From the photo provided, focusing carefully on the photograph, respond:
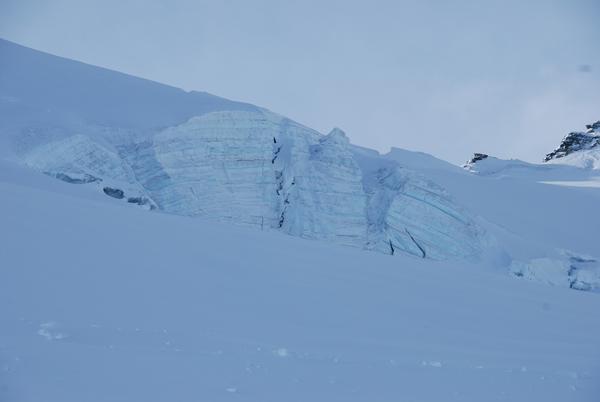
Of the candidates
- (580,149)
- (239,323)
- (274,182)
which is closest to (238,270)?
(239,323)

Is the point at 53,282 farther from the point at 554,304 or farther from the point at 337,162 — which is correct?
the point at 337,162

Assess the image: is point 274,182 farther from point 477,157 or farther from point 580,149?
point 580,149

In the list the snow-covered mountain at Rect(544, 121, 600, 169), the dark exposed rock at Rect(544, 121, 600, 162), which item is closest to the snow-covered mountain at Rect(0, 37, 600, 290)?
the snow-covered mountain at Rect(544, 121, 600, 169)

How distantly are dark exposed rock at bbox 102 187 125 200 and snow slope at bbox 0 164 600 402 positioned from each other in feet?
14.1

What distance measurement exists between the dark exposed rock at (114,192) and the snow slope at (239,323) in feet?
14.1

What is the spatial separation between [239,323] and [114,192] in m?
8.52

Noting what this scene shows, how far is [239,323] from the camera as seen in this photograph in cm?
545

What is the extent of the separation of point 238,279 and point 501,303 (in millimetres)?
3914

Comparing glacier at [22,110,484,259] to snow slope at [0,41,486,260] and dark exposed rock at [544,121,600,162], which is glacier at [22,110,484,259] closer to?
snow slope at [0,41,486,260]

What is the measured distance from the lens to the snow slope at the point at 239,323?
4.10 meters

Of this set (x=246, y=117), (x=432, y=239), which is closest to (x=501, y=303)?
(x=432, y=239)

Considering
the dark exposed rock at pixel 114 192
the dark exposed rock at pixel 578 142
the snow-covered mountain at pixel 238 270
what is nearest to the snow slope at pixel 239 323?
the snow-covered mountain at pixel 238 270

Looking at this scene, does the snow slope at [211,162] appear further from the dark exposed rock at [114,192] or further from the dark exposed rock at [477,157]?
the dark exposed rock at [477,157]

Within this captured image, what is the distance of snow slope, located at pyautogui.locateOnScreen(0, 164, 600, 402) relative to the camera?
4098 mm
